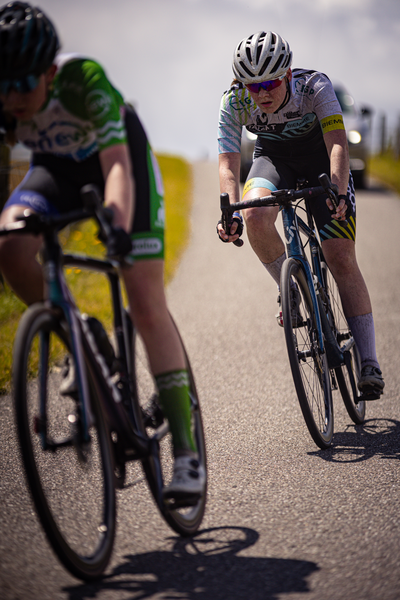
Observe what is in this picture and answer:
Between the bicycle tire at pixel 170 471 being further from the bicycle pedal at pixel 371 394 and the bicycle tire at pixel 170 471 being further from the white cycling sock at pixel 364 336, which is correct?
the white cycling sock at pixel 364 336

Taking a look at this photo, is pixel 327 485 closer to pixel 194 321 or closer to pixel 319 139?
pixel 319 139

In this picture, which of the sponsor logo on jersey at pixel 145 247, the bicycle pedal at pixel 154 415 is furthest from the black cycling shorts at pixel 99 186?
the bicycle pedal at pixel 154 415

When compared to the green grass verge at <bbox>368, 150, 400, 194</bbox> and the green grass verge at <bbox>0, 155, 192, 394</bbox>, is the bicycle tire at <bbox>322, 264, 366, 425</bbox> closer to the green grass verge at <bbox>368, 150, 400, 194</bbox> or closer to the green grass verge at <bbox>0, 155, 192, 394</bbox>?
the green grass verge at <bbox>0, 155, 192, 394</bbox>

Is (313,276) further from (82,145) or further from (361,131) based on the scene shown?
(361,131)

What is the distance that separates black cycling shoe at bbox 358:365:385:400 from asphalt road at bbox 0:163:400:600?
0.26 m

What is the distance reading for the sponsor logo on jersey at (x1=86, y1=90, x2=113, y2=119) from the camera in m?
2.49

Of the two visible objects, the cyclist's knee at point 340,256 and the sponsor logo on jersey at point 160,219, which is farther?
the cyclist's knee at point 340,256

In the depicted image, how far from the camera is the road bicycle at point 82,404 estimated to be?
224cm

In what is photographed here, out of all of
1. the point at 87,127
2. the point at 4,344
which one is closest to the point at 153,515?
the point at 87,127

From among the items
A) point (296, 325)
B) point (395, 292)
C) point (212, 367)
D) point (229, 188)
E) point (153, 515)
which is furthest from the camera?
point (395, 292)

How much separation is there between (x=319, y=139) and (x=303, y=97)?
1.06 feet

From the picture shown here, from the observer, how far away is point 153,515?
305 centimetres

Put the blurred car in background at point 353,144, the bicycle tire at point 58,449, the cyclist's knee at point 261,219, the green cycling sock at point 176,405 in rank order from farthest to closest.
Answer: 1. the blurred car in background at point 353,144
2. the cyclist's knee at point 261,219
3. the green cycling sock at point 176,405
4. the bicycle tire at point 58,449

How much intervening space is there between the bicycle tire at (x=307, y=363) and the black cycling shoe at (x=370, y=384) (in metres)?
0.22
